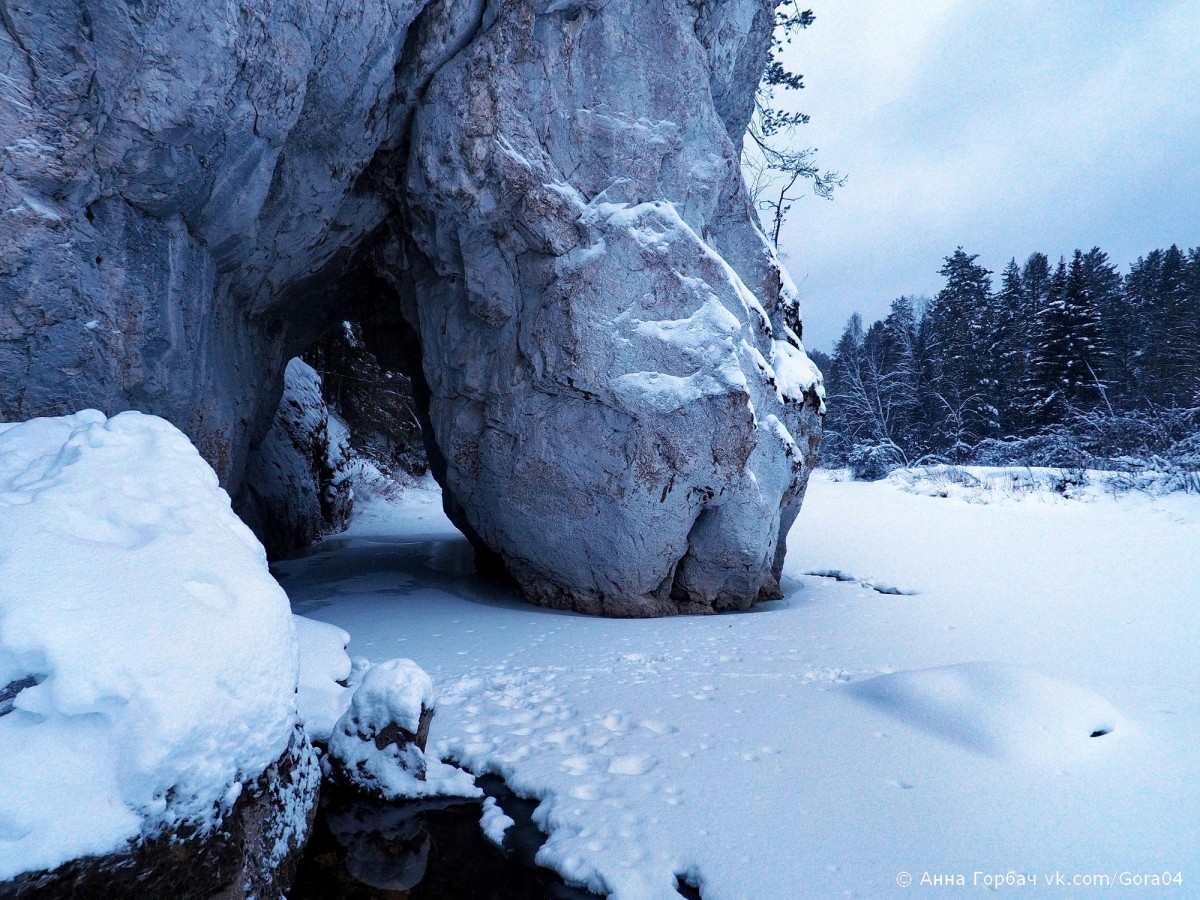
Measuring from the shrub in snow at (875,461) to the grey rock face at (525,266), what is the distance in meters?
15.1

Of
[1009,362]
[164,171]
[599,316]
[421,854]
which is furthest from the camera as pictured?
[1009,362]

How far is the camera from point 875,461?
22141 mm

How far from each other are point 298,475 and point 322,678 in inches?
352

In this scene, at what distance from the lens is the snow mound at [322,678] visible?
3.44 m

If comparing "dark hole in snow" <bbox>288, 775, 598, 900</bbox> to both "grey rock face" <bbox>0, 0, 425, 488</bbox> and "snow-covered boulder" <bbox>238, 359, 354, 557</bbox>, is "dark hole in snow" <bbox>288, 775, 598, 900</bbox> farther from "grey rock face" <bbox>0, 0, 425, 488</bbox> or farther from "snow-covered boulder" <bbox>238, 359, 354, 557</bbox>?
"snow-covered boulder" <bbox>238, 359, 354, 557</bbox>

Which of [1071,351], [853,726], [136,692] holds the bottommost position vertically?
[853,726]

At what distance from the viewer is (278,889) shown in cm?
239

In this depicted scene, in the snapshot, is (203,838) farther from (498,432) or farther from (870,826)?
(498,432)

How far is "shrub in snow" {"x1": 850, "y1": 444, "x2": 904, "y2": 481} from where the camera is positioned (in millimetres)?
21781

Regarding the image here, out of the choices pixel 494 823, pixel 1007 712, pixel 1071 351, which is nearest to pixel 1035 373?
pixel 1071 351

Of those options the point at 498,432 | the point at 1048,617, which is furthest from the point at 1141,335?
the point at 498,432

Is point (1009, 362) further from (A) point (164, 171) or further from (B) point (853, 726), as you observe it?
(A) point (164, 171)

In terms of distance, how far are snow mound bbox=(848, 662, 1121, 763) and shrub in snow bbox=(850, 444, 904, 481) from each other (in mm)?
19579

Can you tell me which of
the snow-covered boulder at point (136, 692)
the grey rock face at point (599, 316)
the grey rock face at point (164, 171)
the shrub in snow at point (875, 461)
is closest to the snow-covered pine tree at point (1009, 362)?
the shrub in snow at point (875, 461)
